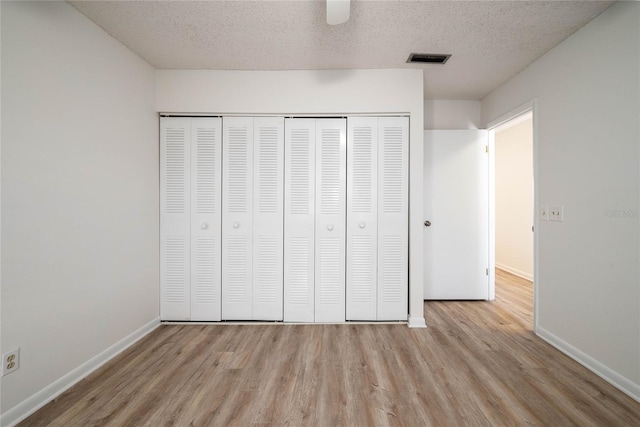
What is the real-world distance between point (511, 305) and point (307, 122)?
10.6 feet

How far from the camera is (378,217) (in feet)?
8.82

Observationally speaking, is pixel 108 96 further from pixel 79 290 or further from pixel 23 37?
pixel 79 290

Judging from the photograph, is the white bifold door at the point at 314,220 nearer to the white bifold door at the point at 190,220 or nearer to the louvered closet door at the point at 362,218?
the louvered closet door at the point at 362,218

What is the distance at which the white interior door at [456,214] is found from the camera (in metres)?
3.35

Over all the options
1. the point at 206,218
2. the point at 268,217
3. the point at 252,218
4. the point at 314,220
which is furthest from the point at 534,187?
the point at 206,218

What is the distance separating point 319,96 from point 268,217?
4.35 ft

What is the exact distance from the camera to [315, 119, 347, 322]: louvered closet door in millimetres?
2684

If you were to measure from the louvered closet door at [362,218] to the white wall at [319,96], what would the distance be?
251 millimetres

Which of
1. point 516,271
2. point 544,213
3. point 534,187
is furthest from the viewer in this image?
point 516,271

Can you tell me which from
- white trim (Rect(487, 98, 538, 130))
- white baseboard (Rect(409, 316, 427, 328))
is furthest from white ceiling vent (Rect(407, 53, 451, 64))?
white baseboard (Rect(409, 316, 427, 328))

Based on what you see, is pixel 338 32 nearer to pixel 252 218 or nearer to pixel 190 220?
pixel 252 218

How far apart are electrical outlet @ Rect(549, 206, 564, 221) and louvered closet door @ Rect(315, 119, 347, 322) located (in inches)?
71.6

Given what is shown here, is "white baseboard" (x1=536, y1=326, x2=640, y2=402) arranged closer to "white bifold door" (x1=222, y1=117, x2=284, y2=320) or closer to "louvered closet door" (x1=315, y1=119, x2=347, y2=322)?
"louvered closet door" (x1=315, y1=119, x2=347, y2=322)

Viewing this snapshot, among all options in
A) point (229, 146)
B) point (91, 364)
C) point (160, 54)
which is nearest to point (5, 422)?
point (91, 364)
